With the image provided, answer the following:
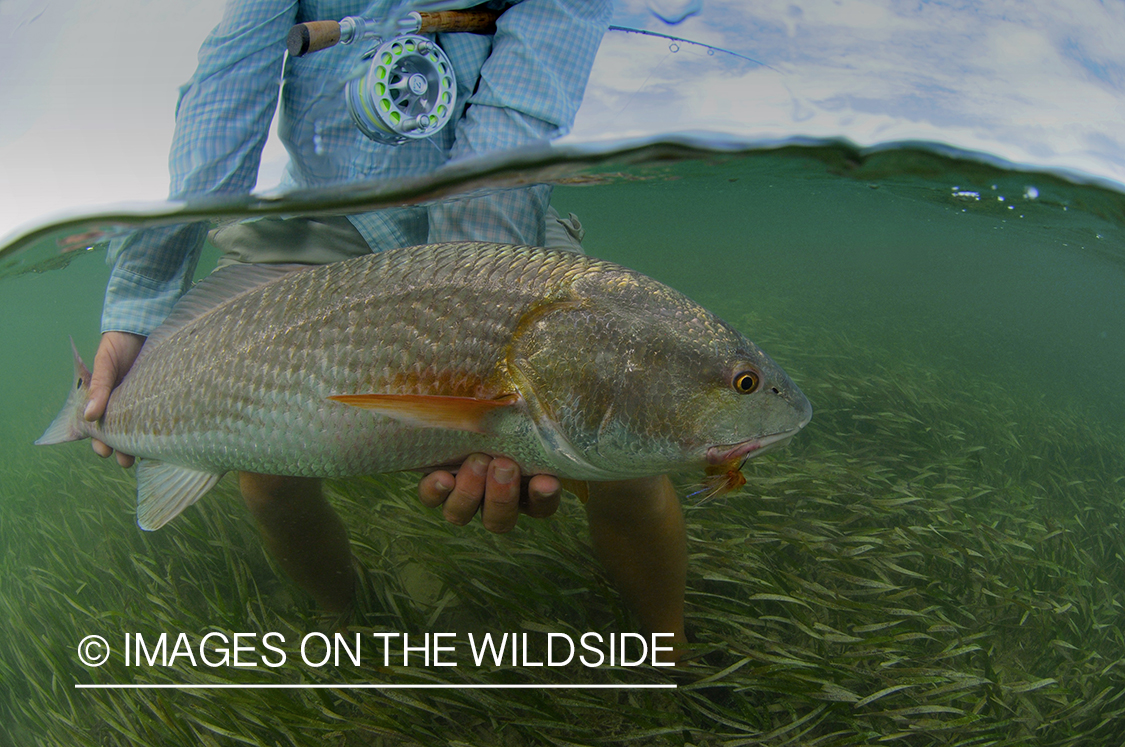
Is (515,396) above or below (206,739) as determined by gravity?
above

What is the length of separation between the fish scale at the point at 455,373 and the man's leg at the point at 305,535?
78 cm

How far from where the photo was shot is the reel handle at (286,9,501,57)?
2340 millimetres

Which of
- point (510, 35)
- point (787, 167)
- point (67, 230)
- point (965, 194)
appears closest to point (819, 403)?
point (787, 167)

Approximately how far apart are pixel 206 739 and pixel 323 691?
52 centimetres

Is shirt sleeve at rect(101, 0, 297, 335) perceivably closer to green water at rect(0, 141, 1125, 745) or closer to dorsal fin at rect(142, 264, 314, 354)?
dorsal fin at rect(142, 264, 314, 354)

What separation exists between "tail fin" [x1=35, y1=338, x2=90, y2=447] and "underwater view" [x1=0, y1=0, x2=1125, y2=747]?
3 centimetres

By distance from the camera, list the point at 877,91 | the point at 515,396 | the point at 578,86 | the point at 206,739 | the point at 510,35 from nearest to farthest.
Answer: the point at 515,396 < the point at 206,739 < the point at 510,35 < the point at 578,86 < the point at 877,91

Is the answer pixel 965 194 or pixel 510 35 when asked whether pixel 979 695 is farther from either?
pixel 965 194

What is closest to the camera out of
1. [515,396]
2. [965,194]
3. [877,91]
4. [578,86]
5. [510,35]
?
[515,396]

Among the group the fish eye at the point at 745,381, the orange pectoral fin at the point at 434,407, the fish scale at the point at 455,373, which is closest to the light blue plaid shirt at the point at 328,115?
the fish scale at the point at 455,373

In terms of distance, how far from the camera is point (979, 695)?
9.53 ft

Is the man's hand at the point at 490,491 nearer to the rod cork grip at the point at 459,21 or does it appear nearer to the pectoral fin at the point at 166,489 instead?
the pectoral fin at the point at 166,489

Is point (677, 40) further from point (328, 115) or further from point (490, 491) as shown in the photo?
point (490, 491)

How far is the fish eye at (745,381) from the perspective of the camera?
159 centimetres
